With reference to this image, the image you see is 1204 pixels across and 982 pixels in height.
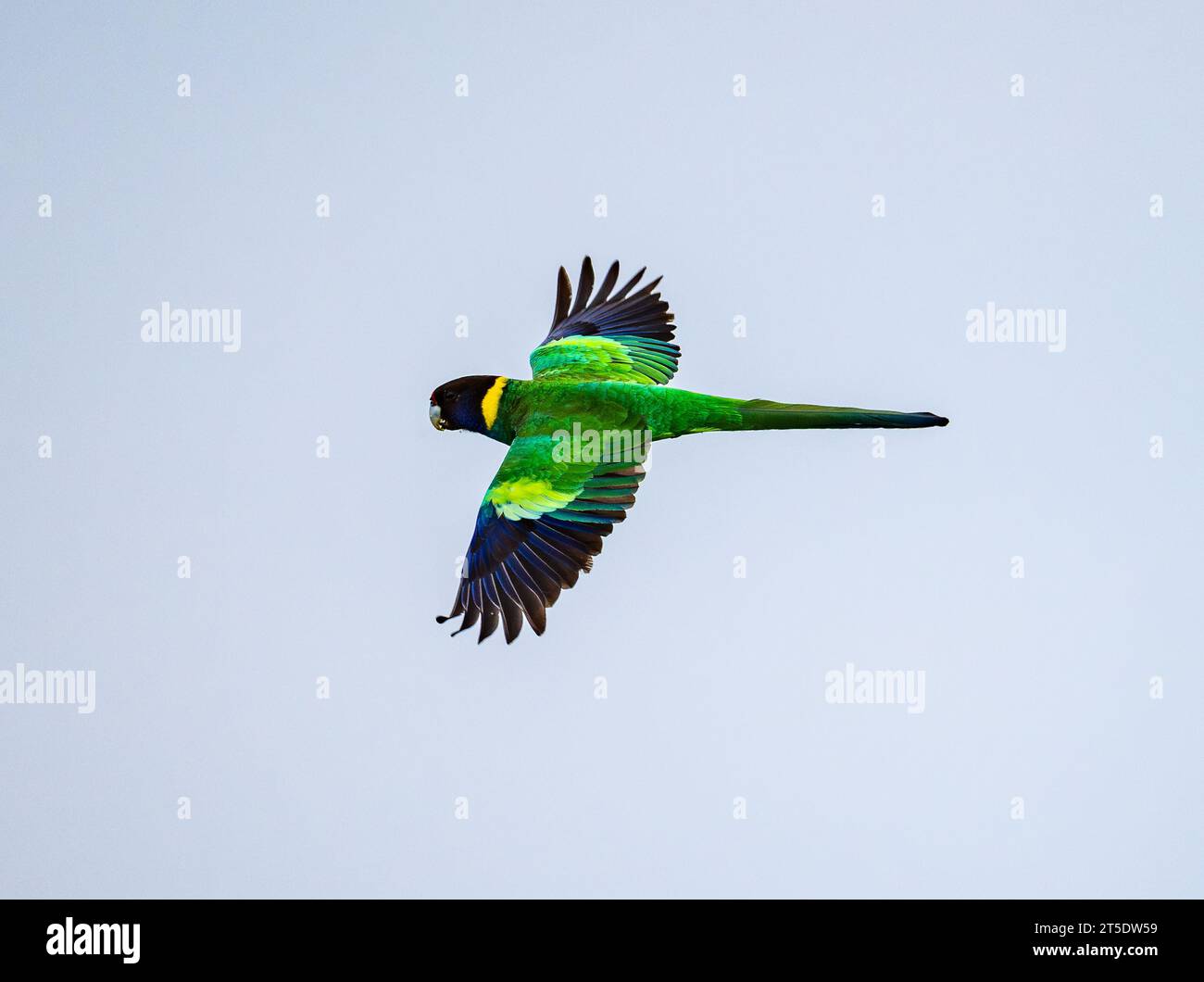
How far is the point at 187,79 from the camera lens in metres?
13.9

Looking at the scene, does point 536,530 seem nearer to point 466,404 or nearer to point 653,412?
point 653,412

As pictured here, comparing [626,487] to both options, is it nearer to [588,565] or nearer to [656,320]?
[588,565]

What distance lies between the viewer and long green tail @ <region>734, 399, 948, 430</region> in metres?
10.1

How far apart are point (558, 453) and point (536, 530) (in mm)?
745

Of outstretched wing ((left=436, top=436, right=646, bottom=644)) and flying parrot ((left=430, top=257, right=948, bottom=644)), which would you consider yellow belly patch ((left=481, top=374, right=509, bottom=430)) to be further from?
outstretched wing ((left=436, top=436, right=646, bottom=644))

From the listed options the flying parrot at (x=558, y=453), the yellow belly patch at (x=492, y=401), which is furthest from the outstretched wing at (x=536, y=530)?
the yellow belly patch at (x=492, y=401)

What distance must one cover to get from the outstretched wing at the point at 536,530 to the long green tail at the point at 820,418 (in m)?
1.02

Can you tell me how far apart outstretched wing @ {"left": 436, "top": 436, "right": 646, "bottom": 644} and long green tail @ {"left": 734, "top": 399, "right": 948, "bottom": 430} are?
1.02 metres

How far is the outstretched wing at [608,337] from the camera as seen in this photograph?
12.7 meters

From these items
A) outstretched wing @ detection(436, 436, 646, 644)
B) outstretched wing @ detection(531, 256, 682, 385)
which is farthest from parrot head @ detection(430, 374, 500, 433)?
outstretched wing @ detection(436, 436, 646, 644)

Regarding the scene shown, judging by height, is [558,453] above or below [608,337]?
below

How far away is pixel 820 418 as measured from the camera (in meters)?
10.5

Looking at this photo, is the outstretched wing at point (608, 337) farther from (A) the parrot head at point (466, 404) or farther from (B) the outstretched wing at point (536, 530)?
(B) the outstretched wing at point (536, 530)

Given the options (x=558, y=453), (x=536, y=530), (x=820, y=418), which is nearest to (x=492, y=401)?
(x=558, y=453)
